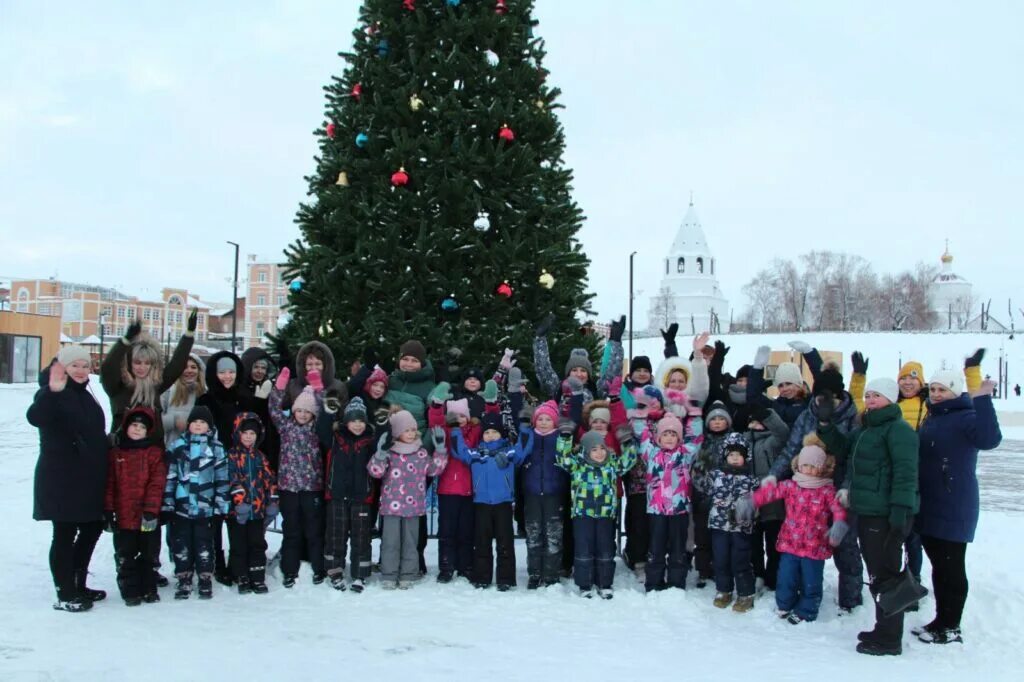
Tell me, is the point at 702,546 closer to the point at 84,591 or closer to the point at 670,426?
the point at 670,426

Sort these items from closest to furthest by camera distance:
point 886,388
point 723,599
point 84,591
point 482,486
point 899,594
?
1. point 899,594
2. point 886,388
3. point 84,591
4. point 723,599
5. point 482,486

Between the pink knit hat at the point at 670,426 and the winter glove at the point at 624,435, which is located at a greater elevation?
the pink knit hat at the point at 670,426

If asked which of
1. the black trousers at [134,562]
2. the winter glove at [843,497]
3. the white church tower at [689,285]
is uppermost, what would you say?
the white church tower at [689,285]

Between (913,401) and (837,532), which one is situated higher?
(913,401)

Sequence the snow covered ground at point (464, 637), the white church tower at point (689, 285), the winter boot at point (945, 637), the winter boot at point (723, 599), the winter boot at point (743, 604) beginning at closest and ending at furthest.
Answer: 1. the snow covered ground at point (464, 637)
2. the winter boot at point (945, 637)
3. the winter boot at point (743, 604)
4. the winter boot at point (723, 599)
5. the white church tower at point (689, 285)

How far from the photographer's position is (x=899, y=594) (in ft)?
17.1

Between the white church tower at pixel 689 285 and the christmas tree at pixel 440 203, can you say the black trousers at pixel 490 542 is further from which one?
the white church tower at pixel 689 285

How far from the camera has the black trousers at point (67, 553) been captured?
566 cm

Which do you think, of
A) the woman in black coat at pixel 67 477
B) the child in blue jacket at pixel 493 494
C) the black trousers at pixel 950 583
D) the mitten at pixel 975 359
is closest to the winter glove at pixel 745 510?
the black trousers at pixel 950 583

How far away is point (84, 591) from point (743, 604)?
4.76m

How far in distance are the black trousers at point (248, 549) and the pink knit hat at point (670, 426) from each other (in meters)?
3.21

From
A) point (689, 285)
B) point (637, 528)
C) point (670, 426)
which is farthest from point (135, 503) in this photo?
point (689, 285)

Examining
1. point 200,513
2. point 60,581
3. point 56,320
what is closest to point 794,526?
point 200,513

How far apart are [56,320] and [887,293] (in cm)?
7943
